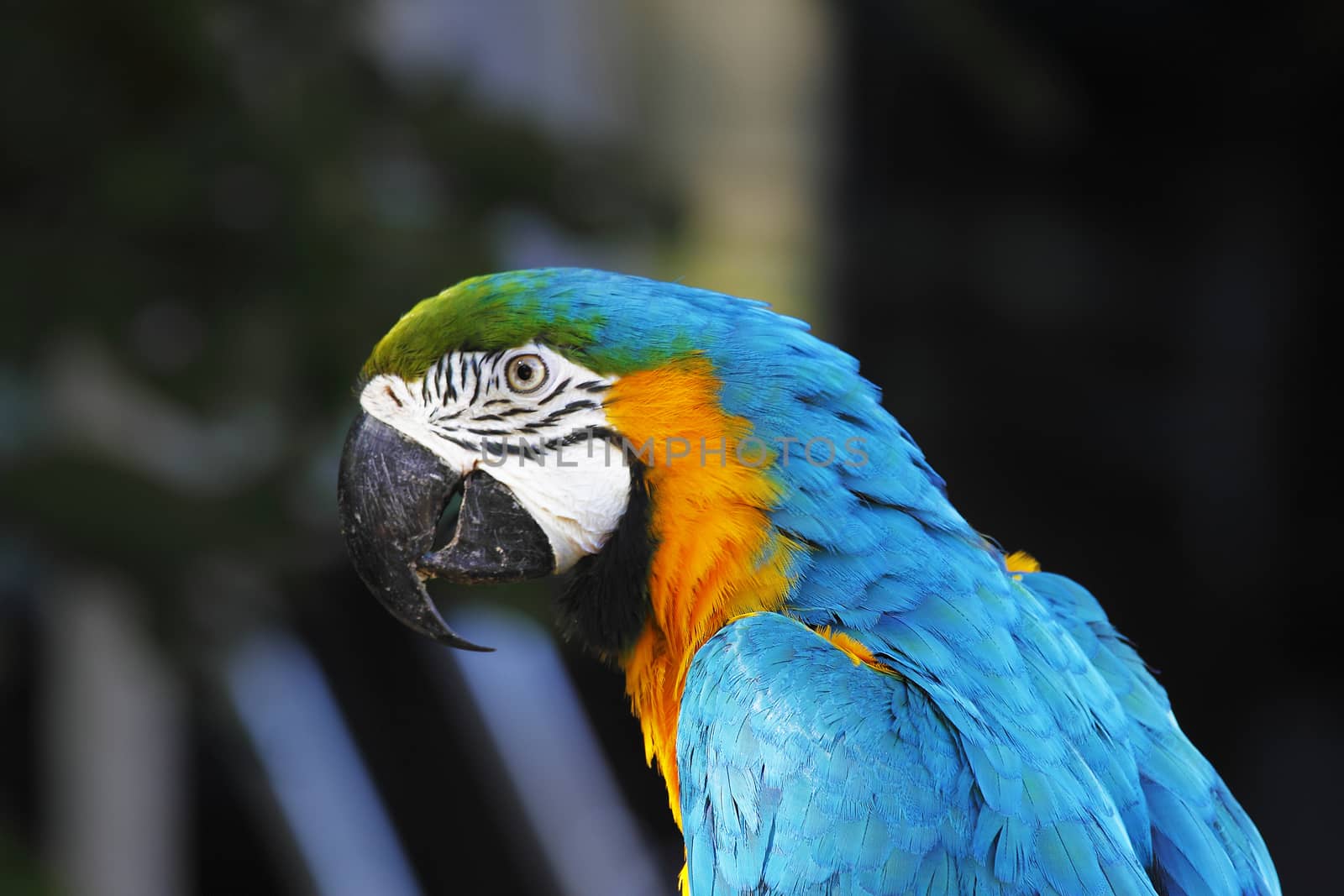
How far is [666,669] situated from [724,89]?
3.87 meters

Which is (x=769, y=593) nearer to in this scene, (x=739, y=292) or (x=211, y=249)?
(x=211, y=249)

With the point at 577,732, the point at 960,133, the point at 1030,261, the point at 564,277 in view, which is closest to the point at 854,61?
the point at 960,133

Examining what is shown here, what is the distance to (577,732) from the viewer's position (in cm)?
339

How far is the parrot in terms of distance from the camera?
0.69 m

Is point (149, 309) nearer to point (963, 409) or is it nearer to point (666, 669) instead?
point (666, 669)


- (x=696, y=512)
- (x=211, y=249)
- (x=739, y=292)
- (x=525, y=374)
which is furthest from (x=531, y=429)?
(x=739, y=292)

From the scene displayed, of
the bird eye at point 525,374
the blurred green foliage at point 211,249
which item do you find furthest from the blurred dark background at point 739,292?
the bird eye at point 525,374

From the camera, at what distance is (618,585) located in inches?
33.4

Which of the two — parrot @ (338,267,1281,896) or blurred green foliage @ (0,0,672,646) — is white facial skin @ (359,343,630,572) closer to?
parrot @ (338,267,1281,896)

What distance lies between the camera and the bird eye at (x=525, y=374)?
82cm

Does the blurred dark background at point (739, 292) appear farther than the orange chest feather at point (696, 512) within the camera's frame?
Yes

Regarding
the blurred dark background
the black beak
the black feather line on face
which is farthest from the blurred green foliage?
the black feather line on face

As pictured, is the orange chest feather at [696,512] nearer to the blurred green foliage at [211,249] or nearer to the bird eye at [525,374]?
the bird eye at [525,374]

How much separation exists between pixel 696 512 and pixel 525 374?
17 cm
